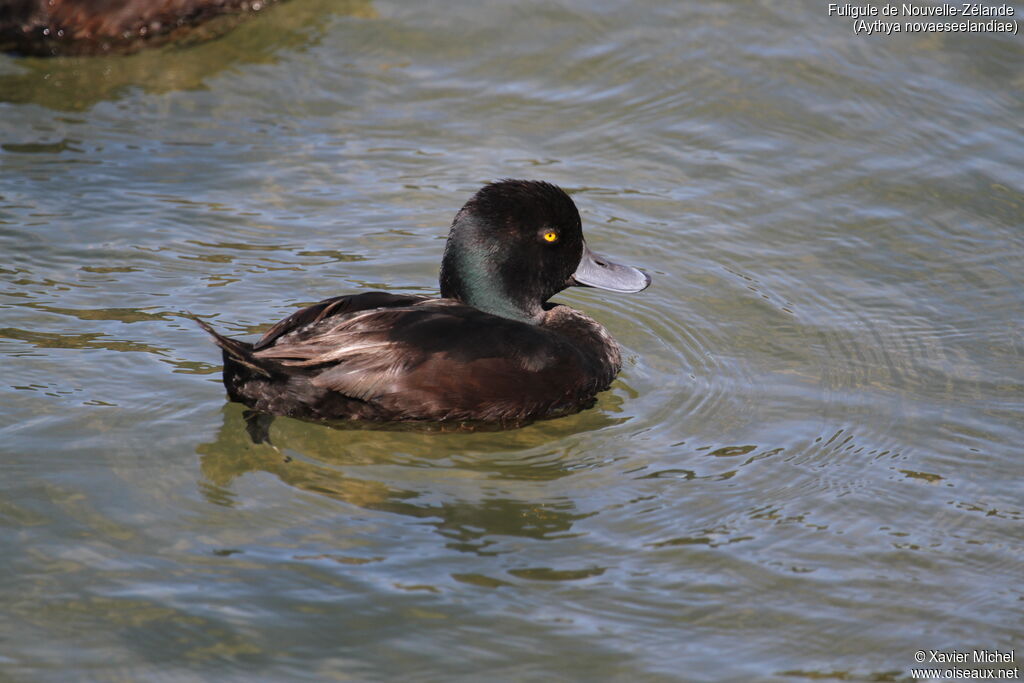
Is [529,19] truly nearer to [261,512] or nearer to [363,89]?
[363,89]

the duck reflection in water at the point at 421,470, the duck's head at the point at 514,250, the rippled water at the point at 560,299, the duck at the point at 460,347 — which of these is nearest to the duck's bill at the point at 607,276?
the duck's head at the point at 514,250

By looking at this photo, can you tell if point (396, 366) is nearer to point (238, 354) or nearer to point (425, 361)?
point (425, 361)

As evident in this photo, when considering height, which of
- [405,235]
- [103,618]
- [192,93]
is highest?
[192,93]

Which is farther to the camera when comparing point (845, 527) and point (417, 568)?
point (845, 527)

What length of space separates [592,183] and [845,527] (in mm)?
3698

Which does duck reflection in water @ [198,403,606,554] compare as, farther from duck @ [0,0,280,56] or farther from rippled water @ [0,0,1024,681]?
duck @ [0,0,280,56]

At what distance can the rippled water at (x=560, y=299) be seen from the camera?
4.52m

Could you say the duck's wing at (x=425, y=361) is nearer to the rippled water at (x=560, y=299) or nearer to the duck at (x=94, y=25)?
the rippled water at (x=560, y=299)

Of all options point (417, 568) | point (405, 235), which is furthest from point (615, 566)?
point (405, 235)

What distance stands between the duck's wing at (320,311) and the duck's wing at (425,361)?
0.03 m

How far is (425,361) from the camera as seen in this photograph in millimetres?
5738

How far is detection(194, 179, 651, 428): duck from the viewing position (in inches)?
224

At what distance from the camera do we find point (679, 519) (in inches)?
204

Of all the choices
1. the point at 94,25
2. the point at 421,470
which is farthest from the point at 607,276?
the point at 94,25
